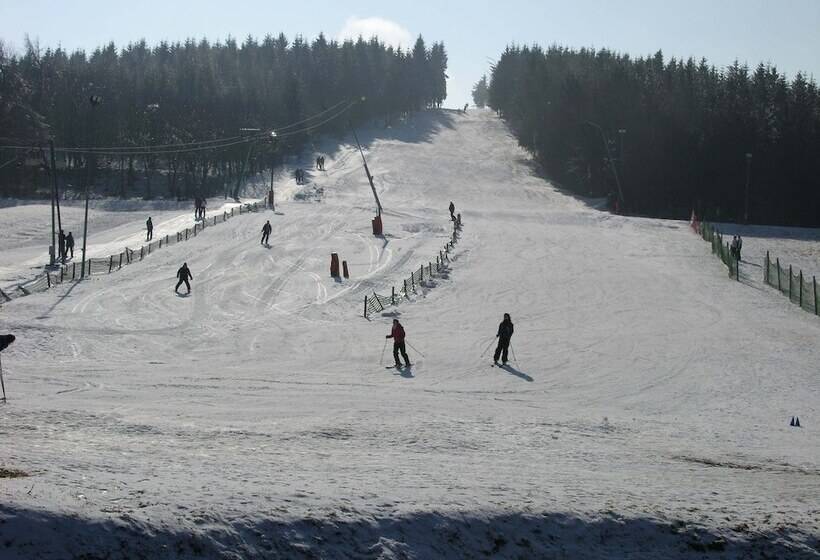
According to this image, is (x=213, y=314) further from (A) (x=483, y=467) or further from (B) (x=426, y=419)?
(A) (x=483, y=467)

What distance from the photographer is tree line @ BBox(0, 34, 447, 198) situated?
87.6 metres

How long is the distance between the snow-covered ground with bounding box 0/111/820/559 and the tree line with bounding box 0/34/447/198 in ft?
128

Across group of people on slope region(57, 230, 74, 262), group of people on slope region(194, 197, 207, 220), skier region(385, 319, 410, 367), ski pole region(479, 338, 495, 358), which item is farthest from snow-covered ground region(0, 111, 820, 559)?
group of people on slope region(194, 197, 207, 220)

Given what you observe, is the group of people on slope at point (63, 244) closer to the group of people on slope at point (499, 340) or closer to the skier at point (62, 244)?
the skier at point (62, 244)

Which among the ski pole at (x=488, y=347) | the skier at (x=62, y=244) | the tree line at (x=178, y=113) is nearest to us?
the ski pole at (x=488, y=347)

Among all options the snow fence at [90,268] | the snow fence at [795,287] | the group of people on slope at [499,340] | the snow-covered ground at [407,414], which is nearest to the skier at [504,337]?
the group of people on slope at [499,340]

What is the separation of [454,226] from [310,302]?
20488mm

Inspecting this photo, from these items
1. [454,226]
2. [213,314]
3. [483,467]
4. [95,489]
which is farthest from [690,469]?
[454,226]

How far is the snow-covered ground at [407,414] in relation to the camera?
11.0 metres

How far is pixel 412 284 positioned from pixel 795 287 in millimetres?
15138

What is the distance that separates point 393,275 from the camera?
1524 inches

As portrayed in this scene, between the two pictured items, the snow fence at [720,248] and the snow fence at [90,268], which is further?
the snow fence at [720,248]

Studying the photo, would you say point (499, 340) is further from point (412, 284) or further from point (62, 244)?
point (62, 244)

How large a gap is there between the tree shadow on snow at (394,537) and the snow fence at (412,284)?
19.4 meters
